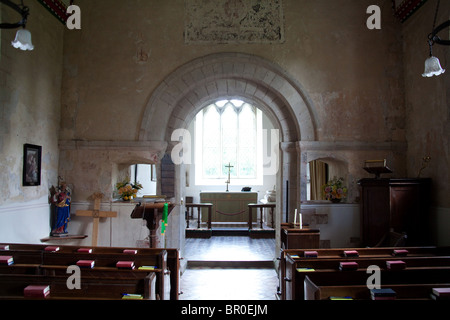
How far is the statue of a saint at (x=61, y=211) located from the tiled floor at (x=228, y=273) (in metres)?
2.60

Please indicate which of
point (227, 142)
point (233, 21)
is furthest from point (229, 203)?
point (233, 21)

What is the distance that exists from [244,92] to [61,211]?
15.4 feet

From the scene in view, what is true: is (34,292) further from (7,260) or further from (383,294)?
(383,294)

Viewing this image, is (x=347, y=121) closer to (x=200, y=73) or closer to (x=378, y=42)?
(x=378, y=42)

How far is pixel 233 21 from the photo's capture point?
7.37 metres

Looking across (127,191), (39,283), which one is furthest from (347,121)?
(39,283)

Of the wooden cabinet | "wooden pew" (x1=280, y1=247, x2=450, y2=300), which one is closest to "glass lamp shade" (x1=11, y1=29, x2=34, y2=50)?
"wooden pew" (x1=280, y1=247, x2=450, y2=300)

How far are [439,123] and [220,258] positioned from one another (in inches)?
204

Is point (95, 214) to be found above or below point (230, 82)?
below

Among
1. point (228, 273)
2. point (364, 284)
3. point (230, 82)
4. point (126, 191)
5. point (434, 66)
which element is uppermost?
point (230, 82)

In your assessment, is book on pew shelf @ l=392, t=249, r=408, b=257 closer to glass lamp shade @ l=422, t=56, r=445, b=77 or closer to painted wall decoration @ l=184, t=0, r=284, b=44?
glass lamp shade @ l=422, t=56, r=445, b=77

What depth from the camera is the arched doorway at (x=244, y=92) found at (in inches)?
285

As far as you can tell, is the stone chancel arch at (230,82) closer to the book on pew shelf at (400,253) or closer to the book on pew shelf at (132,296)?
the book on pew shelf at (400,253)

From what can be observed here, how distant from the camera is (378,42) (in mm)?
7238
